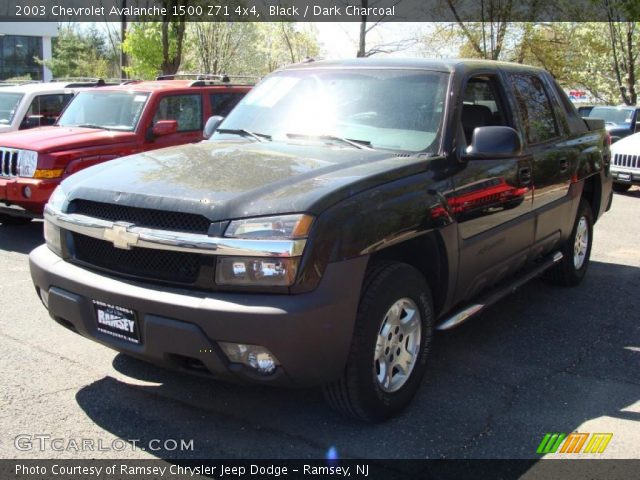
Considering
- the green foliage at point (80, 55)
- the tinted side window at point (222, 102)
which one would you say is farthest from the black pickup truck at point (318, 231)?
the green foliage at point (80, 55)

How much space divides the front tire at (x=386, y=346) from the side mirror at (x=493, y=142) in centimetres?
86

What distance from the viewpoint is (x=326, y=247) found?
2.99 meters

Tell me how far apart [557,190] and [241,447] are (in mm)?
3262

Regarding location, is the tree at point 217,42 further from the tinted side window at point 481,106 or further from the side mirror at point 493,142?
the side mirror at point 493,142

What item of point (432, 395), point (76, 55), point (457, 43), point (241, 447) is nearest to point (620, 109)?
point (457, 43)

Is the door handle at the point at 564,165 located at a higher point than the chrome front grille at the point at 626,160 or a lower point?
higher

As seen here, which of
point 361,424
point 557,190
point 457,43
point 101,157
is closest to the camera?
point 361,424

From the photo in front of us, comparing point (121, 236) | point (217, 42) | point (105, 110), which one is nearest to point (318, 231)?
point (121, 236)

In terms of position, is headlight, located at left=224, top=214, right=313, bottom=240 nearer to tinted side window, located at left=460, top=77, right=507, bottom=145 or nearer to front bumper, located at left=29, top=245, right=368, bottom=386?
front bumper, located at left=29, top=245, right=368, bottom=386

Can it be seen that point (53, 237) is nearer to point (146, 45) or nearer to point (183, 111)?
point (183, 111)

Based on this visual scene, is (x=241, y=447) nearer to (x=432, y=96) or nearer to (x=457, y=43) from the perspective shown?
(x=432, y=96)

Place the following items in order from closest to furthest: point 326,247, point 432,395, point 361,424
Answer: point 326,247 → point 361,424 → point 432,395

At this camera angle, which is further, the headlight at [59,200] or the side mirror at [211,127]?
the side mirror at [211,127]

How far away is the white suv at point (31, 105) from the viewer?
1042cm
